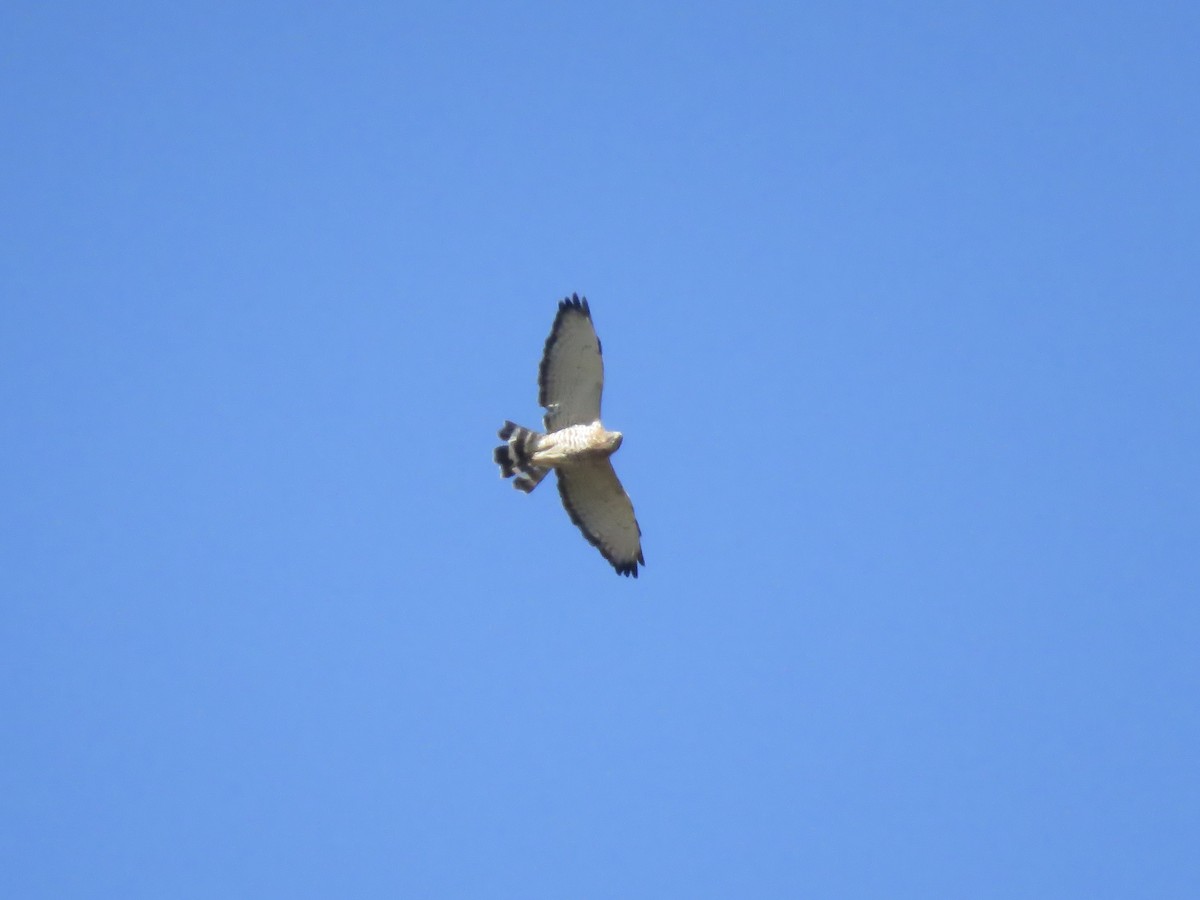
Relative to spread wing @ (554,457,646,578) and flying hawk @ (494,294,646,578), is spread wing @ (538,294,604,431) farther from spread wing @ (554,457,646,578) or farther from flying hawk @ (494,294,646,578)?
spread wing @ (554,457,646,578)

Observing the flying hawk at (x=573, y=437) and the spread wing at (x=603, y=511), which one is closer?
the flying hawk at (x=573, y=437)

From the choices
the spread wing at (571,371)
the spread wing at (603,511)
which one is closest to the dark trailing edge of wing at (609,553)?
the spread wing at (603,511)

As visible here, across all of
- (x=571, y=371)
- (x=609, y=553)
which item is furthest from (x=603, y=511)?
(x=571, y=371)

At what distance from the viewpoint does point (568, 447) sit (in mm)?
14039

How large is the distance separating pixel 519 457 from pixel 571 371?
1.02 m

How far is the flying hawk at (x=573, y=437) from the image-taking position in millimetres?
13938

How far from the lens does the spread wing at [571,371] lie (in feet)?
45.7

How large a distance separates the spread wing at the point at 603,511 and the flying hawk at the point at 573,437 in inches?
0.4

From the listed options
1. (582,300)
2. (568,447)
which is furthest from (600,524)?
(582,300)

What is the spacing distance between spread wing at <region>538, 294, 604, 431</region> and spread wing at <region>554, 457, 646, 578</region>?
0.55 m

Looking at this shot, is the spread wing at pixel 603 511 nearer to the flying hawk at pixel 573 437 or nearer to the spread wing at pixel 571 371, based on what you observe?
the flying hawk at pixel 573 437

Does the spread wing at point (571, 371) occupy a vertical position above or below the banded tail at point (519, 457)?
above

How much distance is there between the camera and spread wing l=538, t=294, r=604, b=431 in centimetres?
1393

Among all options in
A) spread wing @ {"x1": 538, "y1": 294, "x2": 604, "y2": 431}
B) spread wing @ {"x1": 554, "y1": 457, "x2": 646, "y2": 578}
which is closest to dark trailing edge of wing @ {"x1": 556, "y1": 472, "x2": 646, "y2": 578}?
spread wing @ {"x1": 554, "y1": 457, "x2": 646, "y2": 578}
